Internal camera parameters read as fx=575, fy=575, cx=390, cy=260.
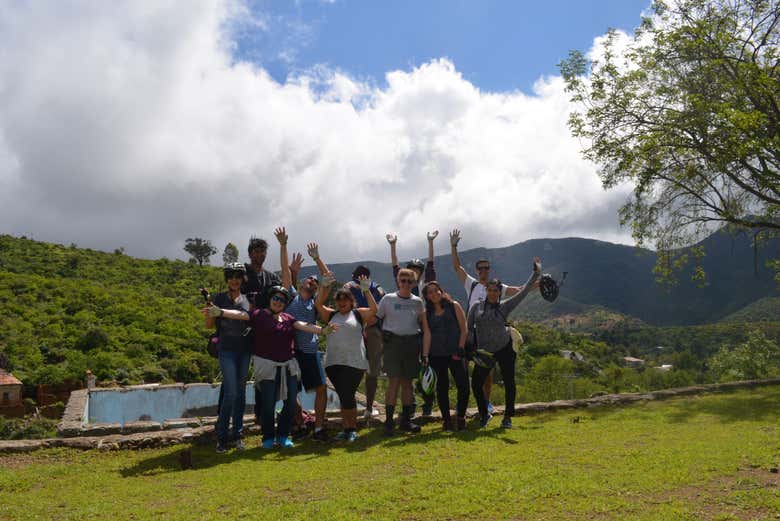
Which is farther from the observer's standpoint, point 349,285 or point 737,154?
point 737,154

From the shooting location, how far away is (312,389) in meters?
6.90

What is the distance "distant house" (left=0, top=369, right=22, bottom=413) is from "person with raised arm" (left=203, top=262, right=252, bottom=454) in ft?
55.6

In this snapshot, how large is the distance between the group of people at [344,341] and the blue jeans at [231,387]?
1 cm

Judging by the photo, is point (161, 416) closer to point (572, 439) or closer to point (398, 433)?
point (398, 433)

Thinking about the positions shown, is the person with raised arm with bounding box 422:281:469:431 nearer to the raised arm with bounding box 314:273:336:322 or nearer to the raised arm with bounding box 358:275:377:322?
the raised arm with bounding box 358:275:377:322

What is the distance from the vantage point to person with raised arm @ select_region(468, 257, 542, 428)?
288 inches

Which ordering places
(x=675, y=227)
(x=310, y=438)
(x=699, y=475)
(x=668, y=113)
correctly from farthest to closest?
(x=675, y=227) < (x=668, y=113) < (x=310, y=438) < (x=699, y=475)

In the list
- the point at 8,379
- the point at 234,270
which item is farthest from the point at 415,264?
the point at 8,379

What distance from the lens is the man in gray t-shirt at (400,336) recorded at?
22.6 ft

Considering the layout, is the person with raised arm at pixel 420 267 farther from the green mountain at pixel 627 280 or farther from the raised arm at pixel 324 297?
the green mountain at pixel 627 280

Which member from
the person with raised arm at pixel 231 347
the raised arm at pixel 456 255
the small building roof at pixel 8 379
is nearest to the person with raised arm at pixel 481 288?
the raised arm at pixel 456 255

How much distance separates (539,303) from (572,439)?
103040mm

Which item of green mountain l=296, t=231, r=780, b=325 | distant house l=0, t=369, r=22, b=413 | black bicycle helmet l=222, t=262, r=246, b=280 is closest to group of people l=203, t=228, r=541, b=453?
black bicycle helmet l=222, t=262, r=246, b=280

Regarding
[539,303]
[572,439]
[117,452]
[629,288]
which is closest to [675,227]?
[572,439]
